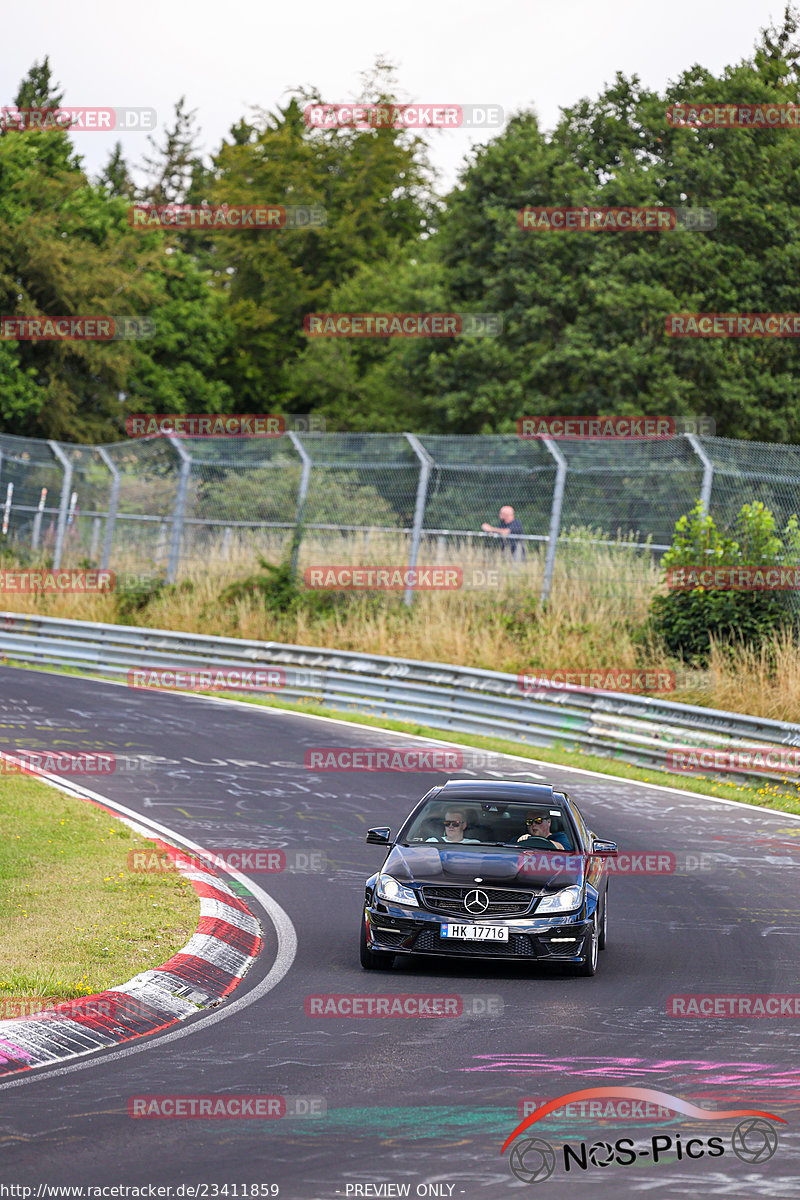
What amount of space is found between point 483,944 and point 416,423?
45463mm

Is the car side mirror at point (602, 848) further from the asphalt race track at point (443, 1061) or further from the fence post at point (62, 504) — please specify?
the fence post at point (62, 504)

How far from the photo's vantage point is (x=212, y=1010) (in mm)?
8414

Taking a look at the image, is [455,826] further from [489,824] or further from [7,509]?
[7,509]

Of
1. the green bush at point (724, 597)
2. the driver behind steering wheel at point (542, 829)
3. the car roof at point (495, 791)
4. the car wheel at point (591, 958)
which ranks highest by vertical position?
the green bush at point (724, 597)

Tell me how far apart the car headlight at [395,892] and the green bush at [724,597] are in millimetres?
12123

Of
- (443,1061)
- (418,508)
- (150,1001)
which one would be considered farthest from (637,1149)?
(418,508)

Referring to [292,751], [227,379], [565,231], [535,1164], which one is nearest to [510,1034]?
[535,1164]

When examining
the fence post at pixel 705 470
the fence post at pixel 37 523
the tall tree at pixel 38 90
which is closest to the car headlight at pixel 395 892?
the fence post at pixel 705 470

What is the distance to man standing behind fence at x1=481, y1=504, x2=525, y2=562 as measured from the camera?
2420cm

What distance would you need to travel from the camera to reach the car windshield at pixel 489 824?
1052 cm

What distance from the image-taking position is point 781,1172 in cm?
568

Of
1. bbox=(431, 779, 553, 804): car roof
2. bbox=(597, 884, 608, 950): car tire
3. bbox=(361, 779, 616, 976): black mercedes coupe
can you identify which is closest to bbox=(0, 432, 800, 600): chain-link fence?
bbox=(431, 779, 553, 804): car roof

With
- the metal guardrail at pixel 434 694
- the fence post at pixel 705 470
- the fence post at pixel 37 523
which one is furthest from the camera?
the fence post at pixel 37 523

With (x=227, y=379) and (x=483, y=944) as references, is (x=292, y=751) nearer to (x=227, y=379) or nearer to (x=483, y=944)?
(x=483, y=944)
